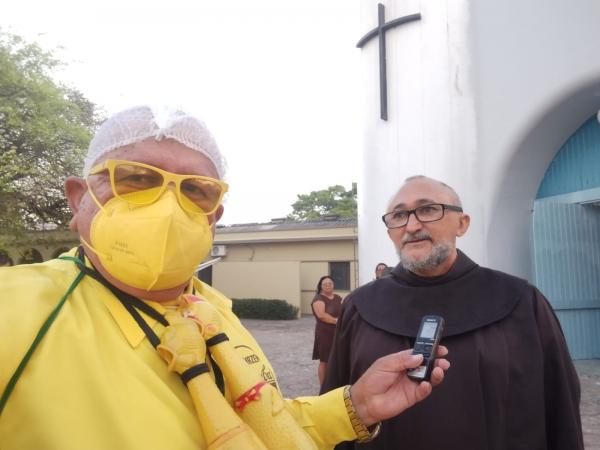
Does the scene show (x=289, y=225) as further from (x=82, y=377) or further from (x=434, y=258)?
(x=82, y=377)

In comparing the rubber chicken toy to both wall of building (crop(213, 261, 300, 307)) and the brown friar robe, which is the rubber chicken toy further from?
wall of building (crop(213, 261, 300, 307))

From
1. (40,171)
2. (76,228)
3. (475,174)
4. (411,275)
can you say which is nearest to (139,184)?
(76,228)

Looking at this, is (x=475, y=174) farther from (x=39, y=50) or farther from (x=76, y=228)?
(x=39, y=50)

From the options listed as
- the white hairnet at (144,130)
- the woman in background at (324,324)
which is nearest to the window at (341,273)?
the woman in background at (324,324)

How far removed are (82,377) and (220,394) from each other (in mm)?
309

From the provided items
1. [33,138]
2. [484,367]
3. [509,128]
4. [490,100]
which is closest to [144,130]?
[484,367]

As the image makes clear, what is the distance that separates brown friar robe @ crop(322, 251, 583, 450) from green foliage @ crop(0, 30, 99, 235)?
448 inches

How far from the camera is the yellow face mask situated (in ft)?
3.82

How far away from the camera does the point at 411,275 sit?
2535 mm

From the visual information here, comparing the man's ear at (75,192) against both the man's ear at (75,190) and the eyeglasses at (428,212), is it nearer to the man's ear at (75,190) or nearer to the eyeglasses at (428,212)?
the man's ear at (75,190)

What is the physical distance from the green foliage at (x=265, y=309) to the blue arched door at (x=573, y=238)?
12.7 meters

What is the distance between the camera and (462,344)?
2.17 metres

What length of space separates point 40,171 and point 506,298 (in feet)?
44.3

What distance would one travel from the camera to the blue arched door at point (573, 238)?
22.7 feet
